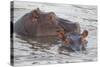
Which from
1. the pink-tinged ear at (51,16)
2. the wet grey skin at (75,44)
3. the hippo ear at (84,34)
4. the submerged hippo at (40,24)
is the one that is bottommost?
the wet grey skin at (75,44)

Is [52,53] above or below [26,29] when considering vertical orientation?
below

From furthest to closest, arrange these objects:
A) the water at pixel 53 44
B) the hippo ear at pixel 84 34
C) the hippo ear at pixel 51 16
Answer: the hippo ear at pixel 84 34 < the hippo ear at pixel 51 16 < the water at pixel 53 44

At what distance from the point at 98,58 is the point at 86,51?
0.70 feet

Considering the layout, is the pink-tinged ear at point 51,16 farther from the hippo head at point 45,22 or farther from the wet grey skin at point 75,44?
the wet grey skin at point 75,44

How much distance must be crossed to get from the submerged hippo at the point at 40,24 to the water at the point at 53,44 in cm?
5

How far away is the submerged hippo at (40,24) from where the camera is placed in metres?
2.23

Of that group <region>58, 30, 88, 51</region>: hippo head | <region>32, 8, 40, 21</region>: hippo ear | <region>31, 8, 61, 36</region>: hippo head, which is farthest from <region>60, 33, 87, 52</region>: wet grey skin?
<region>32, 8, 40, 21</region>: hippo ear

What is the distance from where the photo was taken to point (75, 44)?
2.47 metres

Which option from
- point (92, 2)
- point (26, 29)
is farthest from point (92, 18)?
point (26, 29)

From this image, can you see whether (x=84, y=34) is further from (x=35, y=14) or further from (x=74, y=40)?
(x=35, y=14)

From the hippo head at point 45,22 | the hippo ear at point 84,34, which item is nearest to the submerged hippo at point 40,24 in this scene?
the hippo head at point 45,22

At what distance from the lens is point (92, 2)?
2547 millimetres

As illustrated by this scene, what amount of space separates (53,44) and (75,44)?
29cm
